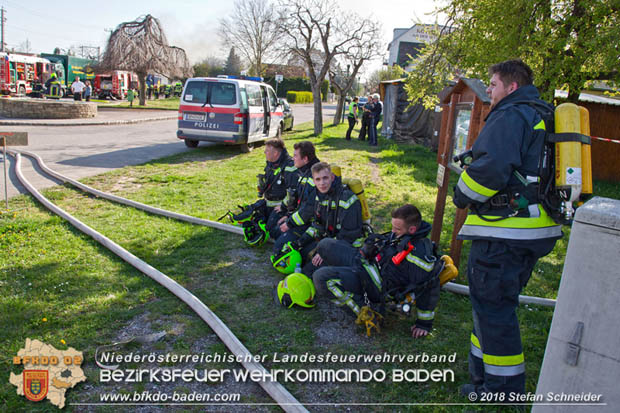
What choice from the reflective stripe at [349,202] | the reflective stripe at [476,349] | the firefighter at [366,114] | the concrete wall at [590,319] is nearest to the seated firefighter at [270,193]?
the reflective stripe at [349,202]

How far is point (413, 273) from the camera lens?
138 inches

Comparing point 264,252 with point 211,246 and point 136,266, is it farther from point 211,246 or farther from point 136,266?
point 136,266

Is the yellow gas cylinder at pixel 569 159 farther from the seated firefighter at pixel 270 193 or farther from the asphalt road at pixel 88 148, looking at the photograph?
the asphalt road at pixel 88 148

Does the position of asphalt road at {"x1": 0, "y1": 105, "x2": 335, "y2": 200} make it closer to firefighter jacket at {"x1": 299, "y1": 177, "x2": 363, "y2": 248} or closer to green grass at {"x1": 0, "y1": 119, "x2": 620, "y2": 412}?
green grass at {"x1": 0, "y1": 119, "x2": 620, "y2": 412}

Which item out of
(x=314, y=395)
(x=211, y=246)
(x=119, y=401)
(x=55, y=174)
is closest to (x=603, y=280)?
(x=314, y=395)

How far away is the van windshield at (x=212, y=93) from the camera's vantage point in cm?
1209

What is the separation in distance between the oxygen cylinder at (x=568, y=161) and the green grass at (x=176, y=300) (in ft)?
4.65

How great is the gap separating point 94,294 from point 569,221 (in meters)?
3.81

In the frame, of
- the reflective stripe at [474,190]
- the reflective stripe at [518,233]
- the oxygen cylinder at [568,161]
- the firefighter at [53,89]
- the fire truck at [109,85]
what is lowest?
the reflective stripe at [518,233]

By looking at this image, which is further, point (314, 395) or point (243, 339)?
point (243, 339)

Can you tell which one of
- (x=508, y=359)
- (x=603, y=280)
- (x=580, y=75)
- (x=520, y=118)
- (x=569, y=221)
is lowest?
(x=508, y=359)

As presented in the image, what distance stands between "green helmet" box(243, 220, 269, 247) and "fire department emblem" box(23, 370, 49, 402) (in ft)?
9.47

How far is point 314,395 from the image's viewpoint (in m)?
2.88

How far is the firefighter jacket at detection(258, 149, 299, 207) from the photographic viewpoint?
18.7ft
